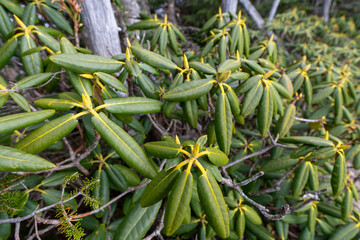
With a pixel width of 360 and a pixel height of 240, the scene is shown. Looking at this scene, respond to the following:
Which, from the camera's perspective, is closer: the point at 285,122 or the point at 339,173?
the point at 339,173

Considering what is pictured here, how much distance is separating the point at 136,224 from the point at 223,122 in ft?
1.99

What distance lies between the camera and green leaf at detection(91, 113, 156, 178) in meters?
0.69

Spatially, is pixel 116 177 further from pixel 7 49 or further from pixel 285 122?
pixel 285 122

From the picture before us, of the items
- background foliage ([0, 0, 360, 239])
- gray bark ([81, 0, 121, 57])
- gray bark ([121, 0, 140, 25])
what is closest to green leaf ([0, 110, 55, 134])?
background foliage ([0, 0, 360, 239])

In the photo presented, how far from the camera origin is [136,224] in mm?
856

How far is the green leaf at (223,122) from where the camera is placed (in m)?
0.82

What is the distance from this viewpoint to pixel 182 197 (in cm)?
60

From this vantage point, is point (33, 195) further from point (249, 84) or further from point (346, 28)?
point (346, 28)

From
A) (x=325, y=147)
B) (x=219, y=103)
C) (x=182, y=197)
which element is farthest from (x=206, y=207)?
(x=325, y=147)

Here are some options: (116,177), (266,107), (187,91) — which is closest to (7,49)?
(116,177)

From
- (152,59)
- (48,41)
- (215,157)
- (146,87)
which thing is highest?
(48,41)

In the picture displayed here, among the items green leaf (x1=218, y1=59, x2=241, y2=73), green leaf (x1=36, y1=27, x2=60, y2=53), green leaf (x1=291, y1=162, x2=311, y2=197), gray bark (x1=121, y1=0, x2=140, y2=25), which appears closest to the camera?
green leaf (x1=218, y1=59, x2=241, y2=73)

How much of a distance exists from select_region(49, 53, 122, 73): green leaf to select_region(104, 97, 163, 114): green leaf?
0.16 m

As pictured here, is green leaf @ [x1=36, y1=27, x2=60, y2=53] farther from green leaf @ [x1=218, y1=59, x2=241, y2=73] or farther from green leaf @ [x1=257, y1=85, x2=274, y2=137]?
green leaf @ [x1=257, y1=85, x2=274, y2=137]
